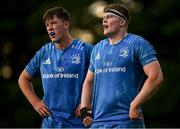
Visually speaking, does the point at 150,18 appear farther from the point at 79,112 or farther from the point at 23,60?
the point at 79,112

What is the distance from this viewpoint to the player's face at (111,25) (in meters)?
11.0

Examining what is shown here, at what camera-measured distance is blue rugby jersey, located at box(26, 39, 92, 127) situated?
12.2 m

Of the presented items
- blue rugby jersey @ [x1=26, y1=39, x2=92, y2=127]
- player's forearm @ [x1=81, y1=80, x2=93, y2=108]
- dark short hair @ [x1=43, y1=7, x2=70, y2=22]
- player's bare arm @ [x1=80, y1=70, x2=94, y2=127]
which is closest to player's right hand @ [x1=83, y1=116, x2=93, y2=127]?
player's bare arm @ [x1=80, y1=70, x2=94, y2=127]

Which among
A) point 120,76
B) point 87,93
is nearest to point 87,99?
point 87,93

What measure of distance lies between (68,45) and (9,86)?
15211 mm

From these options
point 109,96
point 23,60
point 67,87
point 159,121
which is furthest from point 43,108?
point 23,60

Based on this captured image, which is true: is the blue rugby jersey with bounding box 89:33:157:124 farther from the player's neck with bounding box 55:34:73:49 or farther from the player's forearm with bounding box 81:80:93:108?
the player's neck with bounding box 55:34:73:49

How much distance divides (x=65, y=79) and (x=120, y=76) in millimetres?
1541

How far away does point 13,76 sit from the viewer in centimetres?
2817

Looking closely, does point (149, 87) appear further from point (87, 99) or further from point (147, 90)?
point (87, 99)

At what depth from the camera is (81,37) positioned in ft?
90.8

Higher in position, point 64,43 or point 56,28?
point 56,28

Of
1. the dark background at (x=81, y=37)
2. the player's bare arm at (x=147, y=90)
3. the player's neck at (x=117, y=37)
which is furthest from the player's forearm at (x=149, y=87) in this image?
the dark background at (x=81, y=37)

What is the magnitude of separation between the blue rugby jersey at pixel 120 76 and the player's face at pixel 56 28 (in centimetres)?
129
